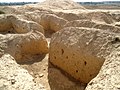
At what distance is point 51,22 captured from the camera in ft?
60.1

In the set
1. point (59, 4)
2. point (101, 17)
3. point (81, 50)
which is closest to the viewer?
point (81, 50)

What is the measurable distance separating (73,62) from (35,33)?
152 inches

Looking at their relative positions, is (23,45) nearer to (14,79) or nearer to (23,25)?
(23,25)

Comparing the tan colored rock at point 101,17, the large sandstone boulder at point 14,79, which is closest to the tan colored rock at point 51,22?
the tan colored rock at point 101,17

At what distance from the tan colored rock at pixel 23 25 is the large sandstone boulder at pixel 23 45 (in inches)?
66.5

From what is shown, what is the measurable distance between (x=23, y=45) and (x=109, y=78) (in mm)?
6304

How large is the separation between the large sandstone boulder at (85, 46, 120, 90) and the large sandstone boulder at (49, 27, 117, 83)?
0.95 meters

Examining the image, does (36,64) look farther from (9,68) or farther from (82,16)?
(82,16)

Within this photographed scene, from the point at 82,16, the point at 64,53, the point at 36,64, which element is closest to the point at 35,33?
the point at 36,64

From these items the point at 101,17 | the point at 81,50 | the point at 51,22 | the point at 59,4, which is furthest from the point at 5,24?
the point at 59,4

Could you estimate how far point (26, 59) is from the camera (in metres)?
11.7

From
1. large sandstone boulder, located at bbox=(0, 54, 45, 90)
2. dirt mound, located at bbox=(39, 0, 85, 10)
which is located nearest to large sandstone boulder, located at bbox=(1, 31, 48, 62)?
large sandstone boulder, located at bbox=(0, 54, 45, 90)

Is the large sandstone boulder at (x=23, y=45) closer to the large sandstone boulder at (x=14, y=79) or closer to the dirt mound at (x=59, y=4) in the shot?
the large sandstone boulder at (x=14, y=79)

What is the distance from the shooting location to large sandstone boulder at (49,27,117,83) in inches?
326
